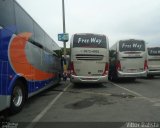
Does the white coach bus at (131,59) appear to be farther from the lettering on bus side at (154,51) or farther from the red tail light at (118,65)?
the lettering on bus side at (154,51)

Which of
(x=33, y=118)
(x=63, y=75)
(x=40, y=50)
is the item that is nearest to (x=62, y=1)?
(x=63, y=75)

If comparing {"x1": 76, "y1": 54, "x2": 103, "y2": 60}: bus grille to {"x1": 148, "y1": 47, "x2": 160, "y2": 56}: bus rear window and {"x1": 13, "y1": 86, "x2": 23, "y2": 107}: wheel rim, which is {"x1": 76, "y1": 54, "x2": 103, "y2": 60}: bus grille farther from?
{"x1": 148, "y1": 47, "x2": 160, "y2": 56}: bus rear window

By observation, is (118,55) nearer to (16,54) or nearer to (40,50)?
(40,50)

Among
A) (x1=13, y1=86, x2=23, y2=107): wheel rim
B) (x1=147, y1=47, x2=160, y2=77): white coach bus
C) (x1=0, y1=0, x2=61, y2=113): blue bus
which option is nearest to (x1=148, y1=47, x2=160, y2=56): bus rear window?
(x1=147, y1=47, x2=160, y2=77): white coach bus

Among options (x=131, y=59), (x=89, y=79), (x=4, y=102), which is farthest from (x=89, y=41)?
(x=4, y=102)

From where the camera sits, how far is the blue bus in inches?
355

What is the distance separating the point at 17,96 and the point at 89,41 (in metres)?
10.3

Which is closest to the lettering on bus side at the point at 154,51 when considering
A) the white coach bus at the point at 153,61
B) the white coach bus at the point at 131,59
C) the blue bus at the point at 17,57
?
the white coach bus at the point at 153,61

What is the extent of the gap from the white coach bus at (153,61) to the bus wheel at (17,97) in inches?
818

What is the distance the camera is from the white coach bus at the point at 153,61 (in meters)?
29.8

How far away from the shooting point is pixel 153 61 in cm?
3016

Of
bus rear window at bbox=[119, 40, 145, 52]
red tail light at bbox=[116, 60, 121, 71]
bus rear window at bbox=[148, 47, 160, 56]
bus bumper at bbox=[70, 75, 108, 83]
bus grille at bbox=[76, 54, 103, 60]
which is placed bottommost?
bus bumper at bbox=[70, 75, 108, 83]

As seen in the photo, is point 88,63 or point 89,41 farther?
point 89,41

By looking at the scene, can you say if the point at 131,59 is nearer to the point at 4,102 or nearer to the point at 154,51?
the point at 154,51
